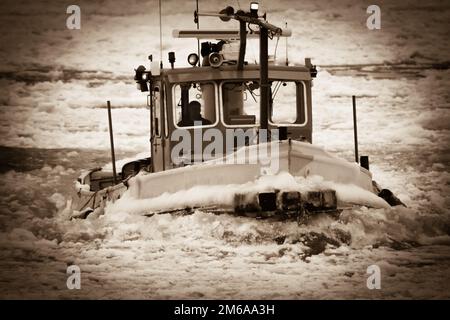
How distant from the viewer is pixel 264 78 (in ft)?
32.6

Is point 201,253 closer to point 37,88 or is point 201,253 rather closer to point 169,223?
point 169,223

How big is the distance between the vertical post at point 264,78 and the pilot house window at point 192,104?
46.2 inches

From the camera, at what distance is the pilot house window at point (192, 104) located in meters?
11.0

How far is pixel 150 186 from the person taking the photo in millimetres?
9891

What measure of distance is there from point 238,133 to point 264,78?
1.17m

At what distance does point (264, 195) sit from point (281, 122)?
2411mm

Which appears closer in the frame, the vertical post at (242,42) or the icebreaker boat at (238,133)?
the icebreaker boat at (238,133)

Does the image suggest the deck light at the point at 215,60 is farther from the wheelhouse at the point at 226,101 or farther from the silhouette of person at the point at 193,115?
the silhouette of person at the point at 193,115

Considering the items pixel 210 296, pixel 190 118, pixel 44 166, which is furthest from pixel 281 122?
pixel 44 166

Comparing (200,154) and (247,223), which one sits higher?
(200,154)

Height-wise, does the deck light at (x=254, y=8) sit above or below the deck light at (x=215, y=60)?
above

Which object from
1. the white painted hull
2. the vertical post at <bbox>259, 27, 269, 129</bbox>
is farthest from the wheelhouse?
the white painted hull

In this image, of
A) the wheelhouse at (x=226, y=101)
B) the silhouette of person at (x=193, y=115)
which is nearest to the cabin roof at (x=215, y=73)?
the wheelhouse at (x=226, y=101)
